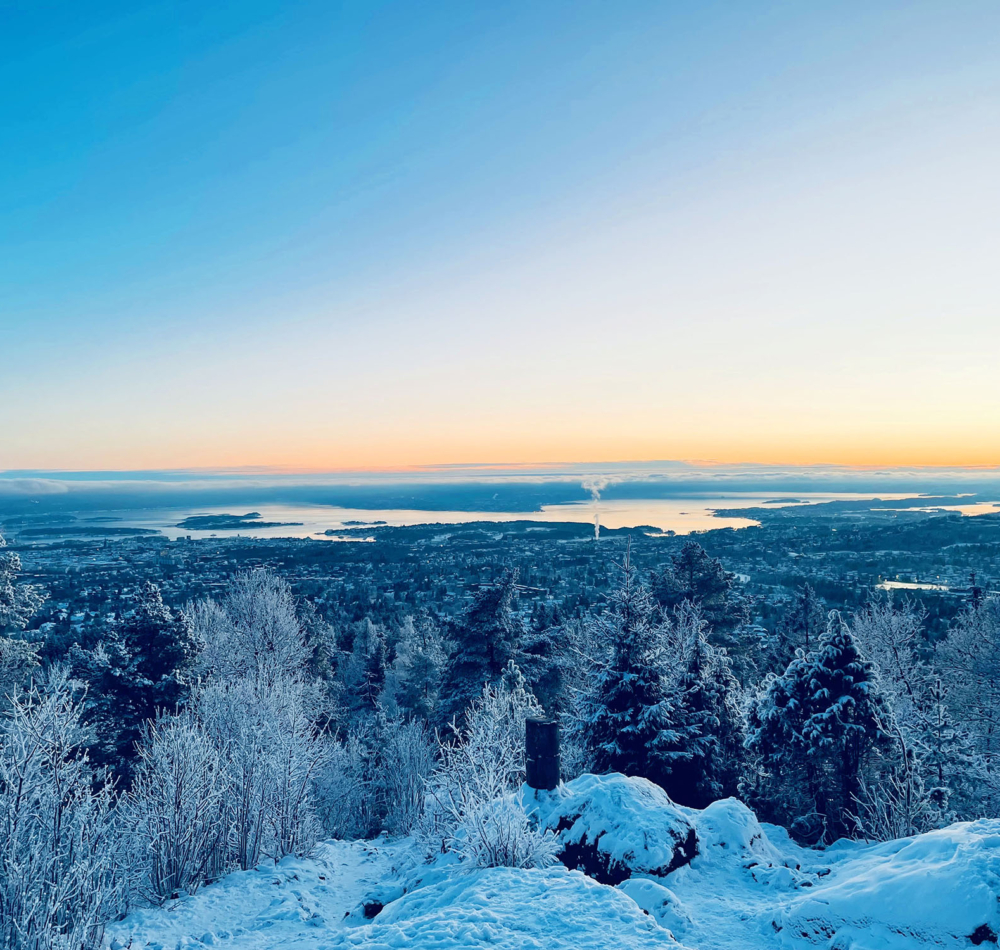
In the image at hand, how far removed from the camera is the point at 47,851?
8344mm

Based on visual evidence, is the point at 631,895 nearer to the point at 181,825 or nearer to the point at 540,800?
the point at 540,800

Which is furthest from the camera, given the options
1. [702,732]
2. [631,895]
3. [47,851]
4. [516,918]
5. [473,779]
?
[702,732]

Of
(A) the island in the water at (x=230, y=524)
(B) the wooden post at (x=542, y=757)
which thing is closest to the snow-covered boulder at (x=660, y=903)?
(B) the wooden post at (x=542, y=757)

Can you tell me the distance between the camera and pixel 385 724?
35.1 m

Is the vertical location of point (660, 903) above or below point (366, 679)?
above

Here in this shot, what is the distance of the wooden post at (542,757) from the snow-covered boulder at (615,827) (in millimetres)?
195

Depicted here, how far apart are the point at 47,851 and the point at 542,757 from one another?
800 centimetres

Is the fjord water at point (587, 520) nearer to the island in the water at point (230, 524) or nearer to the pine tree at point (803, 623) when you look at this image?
the island in the water at point (230, 524)

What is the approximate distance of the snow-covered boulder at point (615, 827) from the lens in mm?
10375

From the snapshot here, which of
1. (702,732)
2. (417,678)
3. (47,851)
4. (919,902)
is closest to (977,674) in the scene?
(702,732)

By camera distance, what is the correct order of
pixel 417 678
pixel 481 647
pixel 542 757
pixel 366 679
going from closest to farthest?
pixel 542 757 → pixel 481 647 → pixel 417 678 → pixel 366 679

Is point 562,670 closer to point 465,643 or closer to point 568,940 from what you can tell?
point 465,643

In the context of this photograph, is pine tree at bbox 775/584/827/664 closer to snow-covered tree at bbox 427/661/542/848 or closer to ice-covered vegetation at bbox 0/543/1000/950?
ice-covered vegetation at bbox 0/543/1000/950

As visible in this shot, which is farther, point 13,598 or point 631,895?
point 13,598
